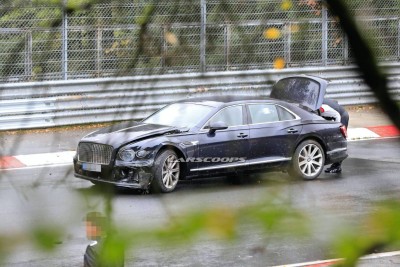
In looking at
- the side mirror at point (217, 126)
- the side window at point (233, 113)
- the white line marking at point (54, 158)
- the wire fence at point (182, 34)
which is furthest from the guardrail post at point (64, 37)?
the side mirror at point (217, 126)

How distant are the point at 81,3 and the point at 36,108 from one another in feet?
1.15

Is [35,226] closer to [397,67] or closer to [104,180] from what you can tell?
[104,180]

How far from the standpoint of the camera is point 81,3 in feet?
5.86

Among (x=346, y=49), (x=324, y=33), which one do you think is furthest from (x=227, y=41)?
(x=346, y=49)

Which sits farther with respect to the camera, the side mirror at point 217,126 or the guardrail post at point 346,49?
the side mirror at point 217,126

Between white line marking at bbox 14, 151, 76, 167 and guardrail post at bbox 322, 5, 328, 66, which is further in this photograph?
white line marking at bbox 14, 151, 76, 167

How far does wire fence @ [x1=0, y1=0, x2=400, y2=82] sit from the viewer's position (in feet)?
5.66

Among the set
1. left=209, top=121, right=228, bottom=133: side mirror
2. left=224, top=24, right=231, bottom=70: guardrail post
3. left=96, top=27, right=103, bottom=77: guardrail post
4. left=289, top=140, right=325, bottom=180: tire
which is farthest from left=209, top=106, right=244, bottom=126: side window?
left=289, top=140, right=325, bottom=180: tire

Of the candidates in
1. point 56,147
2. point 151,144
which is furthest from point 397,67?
point 151,144

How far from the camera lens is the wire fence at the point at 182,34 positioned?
5.66 ft

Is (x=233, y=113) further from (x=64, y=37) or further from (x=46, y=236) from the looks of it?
(x=46, y=236)

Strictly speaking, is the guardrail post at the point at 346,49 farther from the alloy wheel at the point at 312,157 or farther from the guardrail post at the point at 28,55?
the alloy wheel at the point at 312,157

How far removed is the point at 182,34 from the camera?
5.93 feet

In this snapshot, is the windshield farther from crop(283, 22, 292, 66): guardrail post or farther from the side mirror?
the side mirror
